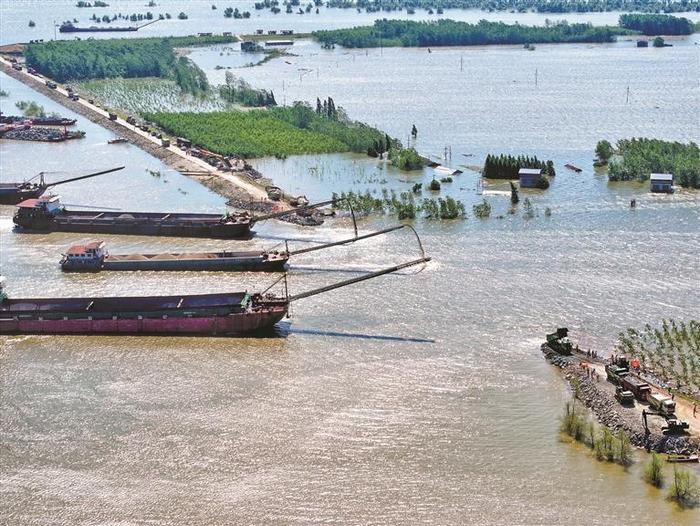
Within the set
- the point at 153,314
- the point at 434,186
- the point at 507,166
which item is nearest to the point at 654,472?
the point at 153,314

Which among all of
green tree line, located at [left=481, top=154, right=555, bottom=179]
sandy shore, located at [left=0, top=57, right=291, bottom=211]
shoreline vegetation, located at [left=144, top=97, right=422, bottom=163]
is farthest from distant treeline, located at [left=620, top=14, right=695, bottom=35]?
green tree line, located at [left=481, top=154, right=555, bottom=179]

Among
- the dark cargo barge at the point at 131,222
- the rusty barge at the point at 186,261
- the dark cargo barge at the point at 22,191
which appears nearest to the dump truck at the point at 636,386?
the rusty barge at the point at 186,261

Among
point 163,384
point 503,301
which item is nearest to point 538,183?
point 503,301

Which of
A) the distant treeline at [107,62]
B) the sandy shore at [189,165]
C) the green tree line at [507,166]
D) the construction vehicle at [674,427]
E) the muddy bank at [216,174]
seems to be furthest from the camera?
the distant treeline at [107,62]

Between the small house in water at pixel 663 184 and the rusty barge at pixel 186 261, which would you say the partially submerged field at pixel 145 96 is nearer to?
the small house in water at pixel 663 184

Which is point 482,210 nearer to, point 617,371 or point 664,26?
point 617,371

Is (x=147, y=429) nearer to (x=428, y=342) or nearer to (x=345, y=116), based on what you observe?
(x=428, y=342)

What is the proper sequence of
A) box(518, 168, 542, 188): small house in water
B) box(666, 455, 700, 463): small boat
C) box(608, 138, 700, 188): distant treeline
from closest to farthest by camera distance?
box(666, 455, 700, 463): small boat → box(608, 138, 700, 188): distant treeline → box(518, 168, 542, 188): small house in water

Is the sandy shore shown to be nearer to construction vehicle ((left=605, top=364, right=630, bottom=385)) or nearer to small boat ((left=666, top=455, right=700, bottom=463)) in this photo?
construction vehicle ((left=605, top=364, right=630, bottom=385))
